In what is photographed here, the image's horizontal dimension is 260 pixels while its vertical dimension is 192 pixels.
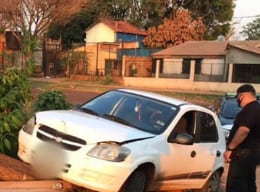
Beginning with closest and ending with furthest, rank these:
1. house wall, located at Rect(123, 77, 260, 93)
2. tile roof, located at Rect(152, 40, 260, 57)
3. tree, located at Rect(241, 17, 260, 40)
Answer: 1. house wall, located at Rect(123, 77, 260, 93)
2. tile roof, located at Rect(152, 40, 260, 57)
3. tree, located at Rect(241, 17, 260, 40)

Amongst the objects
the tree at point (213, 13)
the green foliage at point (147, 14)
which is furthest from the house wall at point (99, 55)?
the tree at point (213, 13)

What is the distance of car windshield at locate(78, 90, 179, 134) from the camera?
679 centimetres

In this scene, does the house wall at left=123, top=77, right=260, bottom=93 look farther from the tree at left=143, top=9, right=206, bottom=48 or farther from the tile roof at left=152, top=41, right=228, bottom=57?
the tree at left=143, top=9, right=206, bottom=48

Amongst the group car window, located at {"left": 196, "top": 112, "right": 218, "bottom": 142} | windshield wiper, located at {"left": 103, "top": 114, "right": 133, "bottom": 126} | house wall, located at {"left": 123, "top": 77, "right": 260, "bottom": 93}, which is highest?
windshield wiper, located at {"left": 103, "top": 114, "right": 133, "bottom": 126}

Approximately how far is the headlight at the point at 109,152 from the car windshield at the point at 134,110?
88 cm

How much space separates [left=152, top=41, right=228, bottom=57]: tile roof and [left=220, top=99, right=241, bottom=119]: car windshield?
3245 cm

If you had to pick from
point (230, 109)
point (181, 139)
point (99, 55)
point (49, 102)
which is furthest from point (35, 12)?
point (181, 139)

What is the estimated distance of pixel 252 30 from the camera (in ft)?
282

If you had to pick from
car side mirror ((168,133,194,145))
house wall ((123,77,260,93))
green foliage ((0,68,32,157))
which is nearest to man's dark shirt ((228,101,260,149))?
car side mirror ((168,133,194,145))

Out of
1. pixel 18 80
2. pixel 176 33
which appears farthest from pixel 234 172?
pixel 176 33

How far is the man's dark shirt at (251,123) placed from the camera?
6418mm

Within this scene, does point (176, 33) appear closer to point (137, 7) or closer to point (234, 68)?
point (137, 7)

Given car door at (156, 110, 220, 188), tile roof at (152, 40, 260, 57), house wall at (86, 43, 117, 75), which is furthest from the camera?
house wall at (86, 43, 117, 75)

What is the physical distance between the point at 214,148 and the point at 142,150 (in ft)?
6.93
